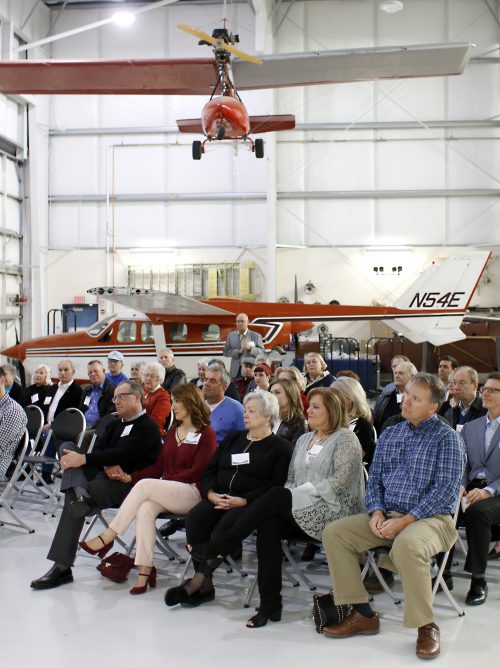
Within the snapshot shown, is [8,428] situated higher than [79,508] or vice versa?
[8,428]

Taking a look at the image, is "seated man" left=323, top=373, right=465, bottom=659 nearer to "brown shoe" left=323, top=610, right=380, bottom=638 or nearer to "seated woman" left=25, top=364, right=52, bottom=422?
"brown shoe" left=323, top=610, right=380, bottom=638

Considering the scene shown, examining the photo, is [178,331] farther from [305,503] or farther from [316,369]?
[305,503]

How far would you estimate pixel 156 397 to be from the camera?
591 centimetres

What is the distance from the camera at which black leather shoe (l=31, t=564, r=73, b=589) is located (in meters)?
4.17

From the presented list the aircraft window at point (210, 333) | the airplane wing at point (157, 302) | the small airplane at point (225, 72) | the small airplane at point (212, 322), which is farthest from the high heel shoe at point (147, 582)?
the aircraft window at point (210, 333)

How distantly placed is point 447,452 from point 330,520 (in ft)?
2.40

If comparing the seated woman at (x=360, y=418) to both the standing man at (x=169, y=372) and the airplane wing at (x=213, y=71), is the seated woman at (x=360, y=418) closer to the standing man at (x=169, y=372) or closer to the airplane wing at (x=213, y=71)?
the standing man at (x=169, y=372)

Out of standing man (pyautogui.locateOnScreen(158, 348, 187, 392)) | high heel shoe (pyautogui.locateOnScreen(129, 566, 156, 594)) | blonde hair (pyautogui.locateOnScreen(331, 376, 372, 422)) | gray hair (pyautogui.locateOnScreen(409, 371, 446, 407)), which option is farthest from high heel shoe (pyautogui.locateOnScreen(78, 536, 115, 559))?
standing man (pyautogui.locateOnScreen(158, 348, 187, 392))

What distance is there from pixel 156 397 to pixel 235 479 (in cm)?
202

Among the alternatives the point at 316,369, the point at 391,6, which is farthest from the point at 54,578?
the point at 391,6

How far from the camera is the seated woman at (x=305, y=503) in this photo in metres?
3.66

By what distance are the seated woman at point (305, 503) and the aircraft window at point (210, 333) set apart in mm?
8090

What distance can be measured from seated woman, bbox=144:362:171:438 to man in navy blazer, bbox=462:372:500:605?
2.48 metres

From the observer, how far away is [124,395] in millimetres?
4637
